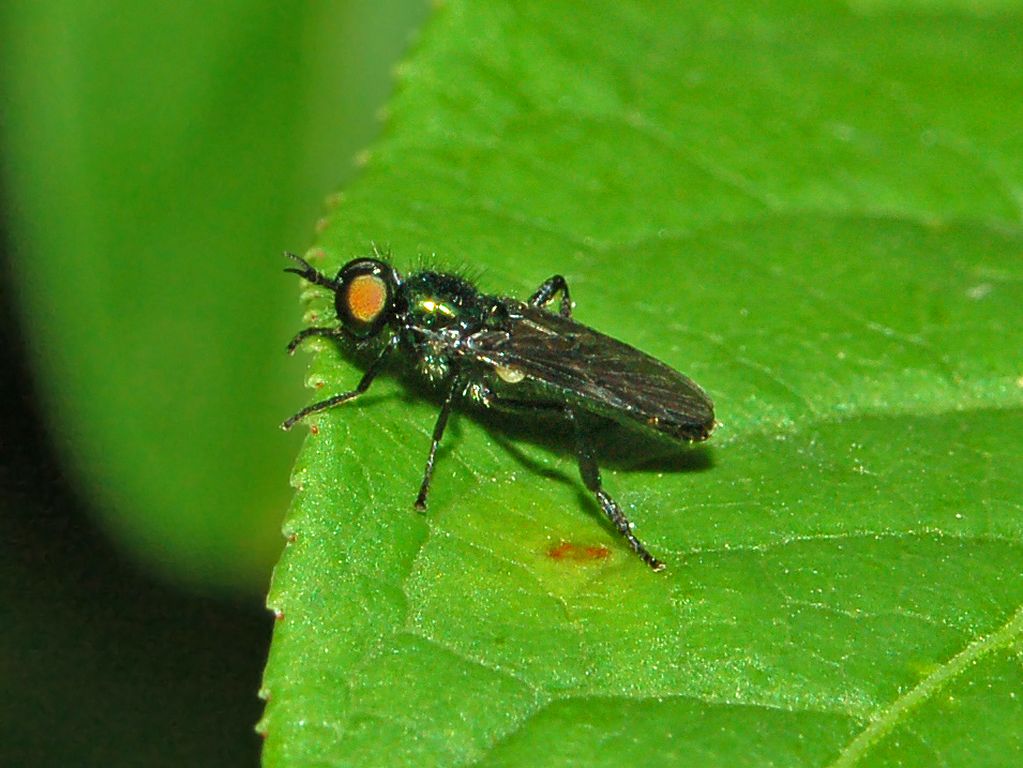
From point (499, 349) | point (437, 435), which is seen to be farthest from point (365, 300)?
point (437, 435)

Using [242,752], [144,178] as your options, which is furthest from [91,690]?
[144,178]

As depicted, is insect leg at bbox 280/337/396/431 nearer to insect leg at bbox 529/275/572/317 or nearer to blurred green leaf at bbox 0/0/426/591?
insect leg at bbox 529/275/572/317

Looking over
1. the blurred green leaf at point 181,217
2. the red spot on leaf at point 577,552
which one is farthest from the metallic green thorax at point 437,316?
the blurred green leaf at point 181,217

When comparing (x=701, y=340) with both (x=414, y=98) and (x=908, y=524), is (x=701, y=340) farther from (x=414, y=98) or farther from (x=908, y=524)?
(x=414, y=98)

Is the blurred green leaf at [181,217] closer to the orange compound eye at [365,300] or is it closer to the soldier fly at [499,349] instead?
the soldier fly at [499,349]

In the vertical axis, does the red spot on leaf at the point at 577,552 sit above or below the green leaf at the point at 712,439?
below
